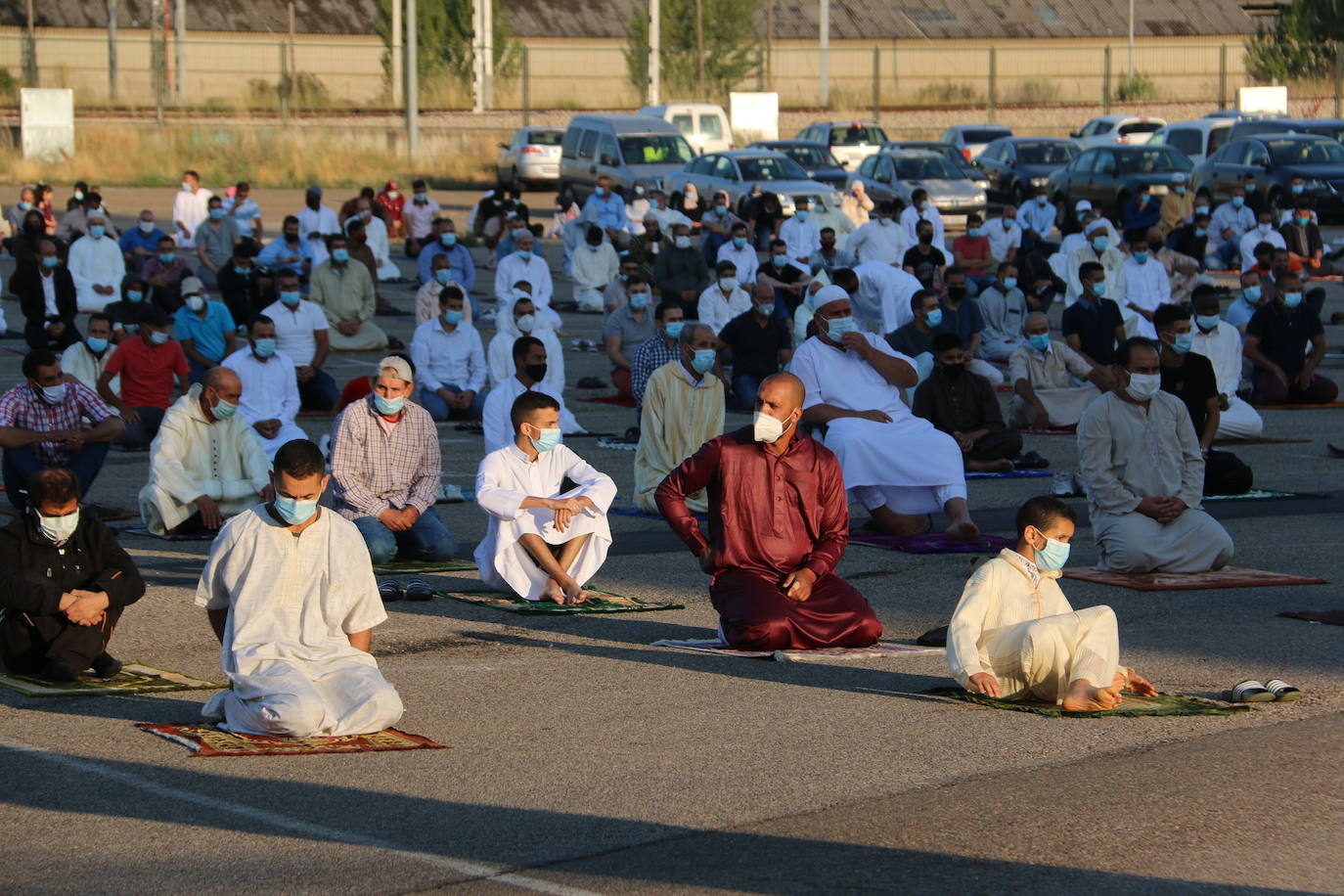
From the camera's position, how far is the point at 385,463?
479 inches

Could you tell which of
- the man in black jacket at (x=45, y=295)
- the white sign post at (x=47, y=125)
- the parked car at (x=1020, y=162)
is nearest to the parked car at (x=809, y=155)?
the parked car at (x=1020, y=162)

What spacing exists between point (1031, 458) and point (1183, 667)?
22.3ft

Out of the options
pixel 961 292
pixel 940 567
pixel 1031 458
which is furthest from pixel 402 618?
pixel 961 292

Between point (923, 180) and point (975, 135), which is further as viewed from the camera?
point (975, 135)

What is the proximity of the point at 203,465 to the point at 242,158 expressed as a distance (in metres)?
36.0

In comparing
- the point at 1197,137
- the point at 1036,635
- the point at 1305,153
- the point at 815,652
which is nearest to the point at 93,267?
the point at 815,652

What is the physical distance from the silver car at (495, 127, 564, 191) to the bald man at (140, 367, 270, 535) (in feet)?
111

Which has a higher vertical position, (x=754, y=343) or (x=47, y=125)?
(x=47, y=125)

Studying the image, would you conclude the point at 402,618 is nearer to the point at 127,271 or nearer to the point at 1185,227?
the point at 127,271

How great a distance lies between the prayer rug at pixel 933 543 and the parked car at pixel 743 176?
23.3m

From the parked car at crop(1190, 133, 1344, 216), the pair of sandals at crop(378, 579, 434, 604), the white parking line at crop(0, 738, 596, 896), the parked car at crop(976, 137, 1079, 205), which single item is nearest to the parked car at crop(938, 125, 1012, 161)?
the parked car at crop(976, 137, 1079, 205)

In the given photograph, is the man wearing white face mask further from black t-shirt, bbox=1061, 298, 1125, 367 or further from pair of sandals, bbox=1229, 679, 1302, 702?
black t-shirt, bbox=1061, 298, 1125, 367

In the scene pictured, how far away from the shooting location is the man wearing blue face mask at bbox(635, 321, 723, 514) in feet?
45.9

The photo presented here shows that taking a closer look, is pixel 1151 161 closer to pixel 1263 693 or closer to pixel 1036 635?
pixel 1263 693
